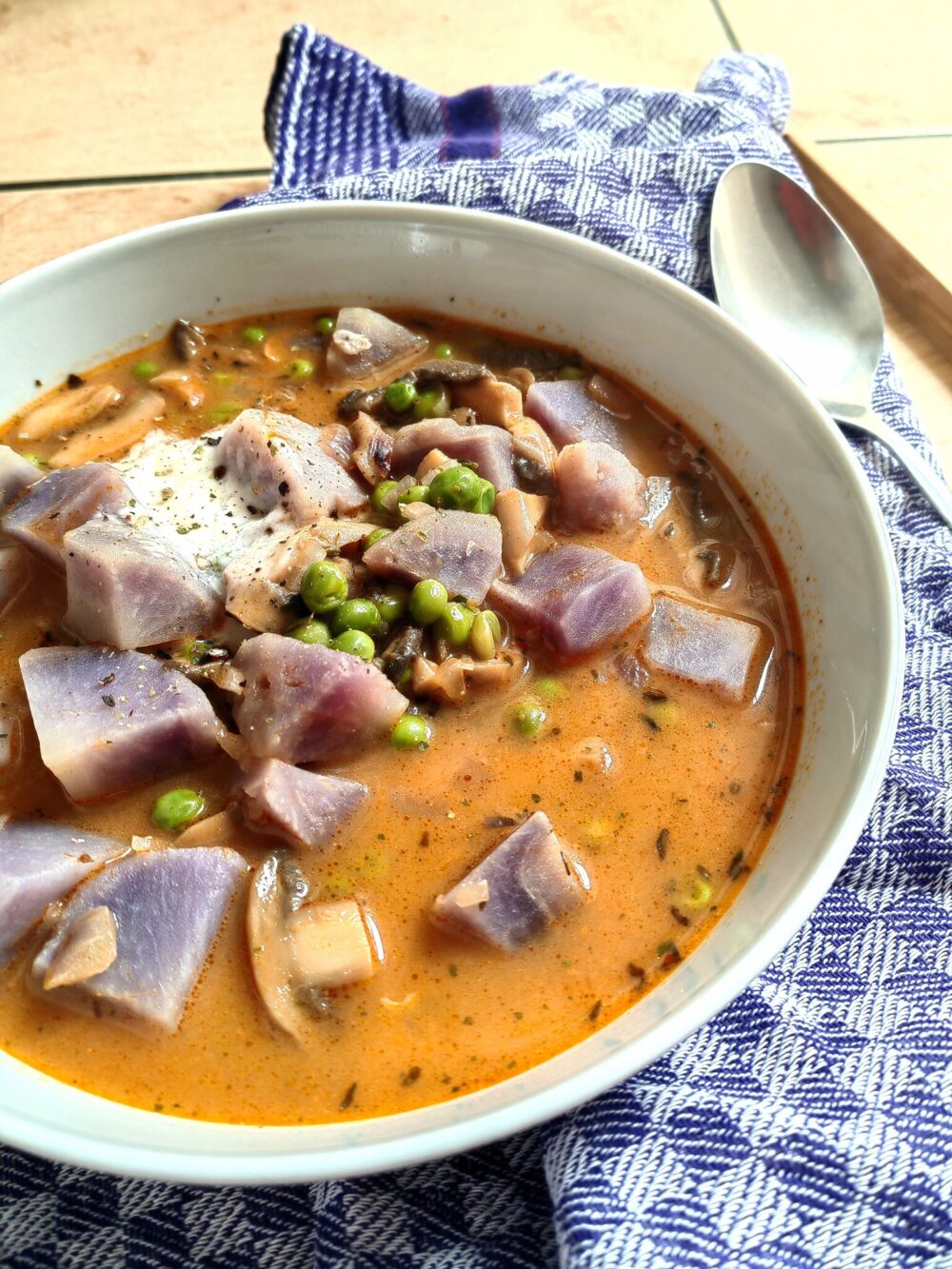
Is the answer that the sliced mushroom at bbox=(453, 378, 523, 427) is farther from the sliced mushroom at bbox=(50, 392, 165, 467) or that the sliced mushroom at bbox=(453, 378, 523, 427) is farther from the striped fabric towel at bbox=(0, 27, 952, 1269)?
the striped fabric towel at bbox=(0, 27, 952, 1269)

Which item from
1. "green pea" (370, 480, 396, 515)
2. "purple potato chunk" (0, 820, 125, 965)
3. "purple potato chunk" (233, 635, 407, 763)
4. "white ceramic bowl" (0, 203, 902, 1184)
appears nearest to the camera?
"white ceramic bowl" (0, 203, 902, 1184)

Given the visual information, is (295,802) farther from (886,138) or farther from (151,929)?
(886,138)

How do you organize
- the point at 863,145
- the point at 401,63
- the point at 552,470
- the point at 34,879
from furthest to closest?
1. the point at 401,63
2. the point at 863,145
3. the point at 552,470
4. the point at 34,879

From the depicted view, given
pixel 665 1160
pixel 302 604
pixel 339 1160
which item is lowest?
pixel 665 1160

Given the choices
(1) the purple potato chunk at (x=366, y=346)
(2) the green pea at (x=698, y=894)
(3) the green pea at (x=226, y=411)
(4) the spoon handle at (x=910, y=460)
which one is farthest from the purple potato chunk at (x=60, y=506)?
(4) the spoon handle at (x=910, y=460)

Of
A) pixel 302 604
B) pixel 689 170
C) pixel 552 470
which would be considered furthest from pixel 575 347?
pixel 302 604

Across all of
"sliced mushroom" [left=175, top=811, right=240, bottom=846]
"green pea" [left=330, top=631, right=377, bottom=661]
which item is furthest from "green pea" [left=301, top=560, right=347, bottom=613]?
"sliced mushroom" [left=175, top=811, right=240, bottom=846]

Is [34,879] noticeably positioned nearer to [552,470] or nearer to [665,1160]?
[665,1160]

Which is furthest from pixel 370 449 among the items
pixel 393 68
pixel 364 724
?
pixel 393 68
